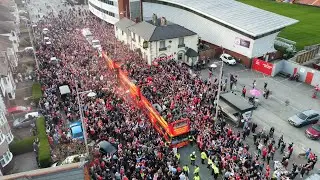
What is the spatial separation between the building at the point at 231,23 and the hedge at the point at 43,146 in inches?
1041

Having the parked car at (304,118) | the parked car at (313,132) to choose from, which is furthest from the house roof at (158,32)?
the parked car at (313,132)

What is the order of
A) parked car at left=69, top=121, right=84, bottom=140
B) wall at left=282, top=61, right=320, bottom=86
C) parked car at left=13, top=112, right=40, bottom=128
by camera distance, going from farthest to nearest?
wall at left=282, top=61, right=320, bottom=86 < parked car at left=13, top=112, right=40, bottom=128 < parked car at left=69, top=121, right=84, bottom=140

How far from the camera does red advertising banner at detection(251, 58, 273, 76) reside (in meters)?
37.5

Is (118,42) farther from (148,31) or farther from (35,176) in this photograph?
(35,176)

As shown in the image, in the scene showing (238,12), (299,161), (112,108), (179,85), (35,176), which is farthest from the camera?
(238,12)

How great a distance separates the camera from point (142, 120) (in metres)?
25.4

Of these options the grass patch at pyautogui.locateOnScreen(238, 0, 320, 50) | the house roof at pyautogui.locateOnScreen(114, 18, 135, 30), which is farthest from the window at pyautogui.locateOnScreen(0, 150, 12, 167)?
the grass patch at pyautogui.locateOnScreen(238, 0, 320, 50)

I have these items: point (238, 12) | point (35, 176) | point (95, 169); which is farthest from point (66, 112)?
point (238, 12)

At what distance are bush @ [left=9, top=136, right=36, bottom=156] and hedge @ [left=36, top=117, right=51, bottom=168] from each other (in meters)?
0.91

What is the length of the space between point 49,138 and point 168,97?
446 inches

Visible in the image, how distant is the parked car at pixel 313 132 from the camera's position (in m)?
25.5

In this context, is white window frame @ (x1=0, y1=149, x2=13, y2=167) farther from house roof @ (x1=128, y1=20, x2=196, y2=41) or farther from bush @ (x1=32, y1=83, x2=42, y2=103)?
house roof @ (x1=128, y1=20, x2=196, y2=41)

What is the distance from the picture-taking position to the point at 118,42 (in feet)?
156

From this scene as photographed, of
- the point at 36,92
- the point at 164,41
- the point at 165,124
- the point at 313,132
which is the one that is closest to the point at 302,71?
the point at 313,132
